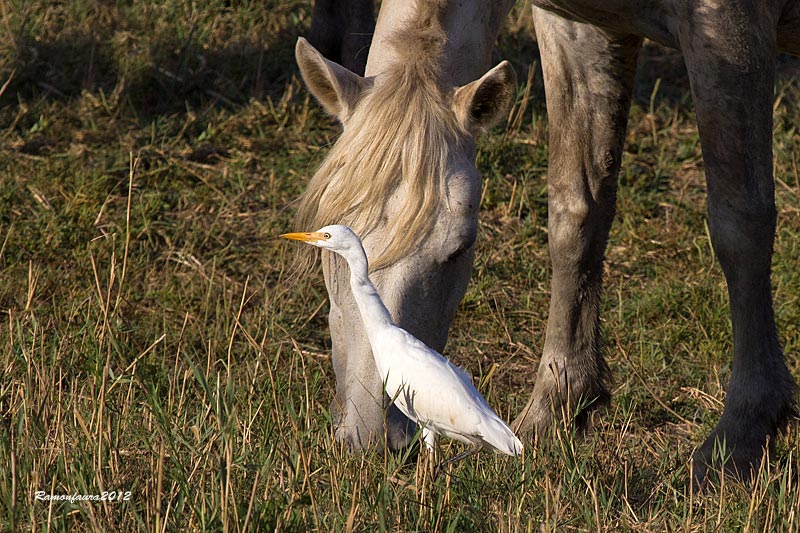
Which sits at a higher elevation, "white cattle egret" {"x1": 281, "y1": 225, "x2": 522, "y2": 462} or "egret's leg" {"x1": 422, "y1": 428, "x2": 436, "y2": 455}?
"white cattle egret" {"x1": 281, "y1": 225, "x2": 522, "y2": 462}

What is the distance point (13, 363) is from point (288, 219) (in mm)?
2486

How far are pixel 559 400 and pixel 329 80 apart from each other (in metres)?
1.49

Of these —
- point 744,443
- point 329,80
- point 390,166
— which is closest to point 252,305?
point 329,80

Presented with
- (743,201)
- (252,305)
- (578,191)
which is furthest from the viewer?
(252,305)

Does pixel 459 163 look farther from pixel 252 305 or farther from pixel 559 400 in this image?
pixel 252 305

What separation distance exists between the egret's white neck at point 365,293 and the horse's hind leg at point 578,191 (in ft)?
4.36

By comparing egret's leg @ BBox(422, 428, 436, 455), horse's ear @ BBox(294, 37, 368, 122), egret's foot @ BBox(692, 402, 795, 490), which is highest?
horse's ear @ BBox(294, 37, 368, 122)

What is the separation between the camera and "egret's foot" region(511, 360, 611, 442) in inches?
155

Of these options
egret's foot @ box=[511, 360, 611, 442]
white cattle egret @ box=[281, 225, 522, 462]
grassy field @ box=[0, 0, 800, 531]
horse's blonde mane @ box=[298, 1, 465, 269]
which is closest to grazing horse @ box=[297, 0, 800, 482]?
horse's blonde mane @ box=[298, 1, 465, 269]

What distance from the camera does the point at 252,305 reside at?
5043 millimetres

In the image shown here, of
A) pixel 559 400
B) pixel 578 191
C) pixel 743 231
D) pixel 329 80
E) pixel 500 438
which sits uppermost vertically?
pixel 329 80

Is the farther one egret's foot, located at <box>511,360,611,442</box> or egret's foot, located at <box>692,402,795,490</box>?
egret's foot, located at <box>511,360,611,442</box>

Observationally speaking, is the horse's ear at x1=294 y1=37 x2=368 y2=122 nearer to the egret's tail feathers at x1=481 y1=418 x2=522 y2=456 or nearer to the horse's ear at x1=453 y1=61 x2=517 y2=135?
the horse's ear at x1=453 y1=61 x2=517 y2=135

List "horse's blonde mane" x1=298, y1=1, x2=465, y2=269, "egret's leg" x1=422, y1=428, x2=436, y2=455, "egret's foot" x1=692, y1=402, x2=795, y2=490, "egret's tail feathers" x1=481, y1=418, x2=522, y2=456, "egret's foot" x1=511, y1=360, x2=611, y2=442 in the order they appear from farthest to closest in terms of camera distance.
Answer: "egret's foot" x1=511, y1=360, x2=611, y2=442
"egret's foot" x1=692, y1=402, x2=795, y2=490
"horse's blonde mane" x1=298, y1=1, x2=465, y2=269
"egret's leg" x1=422, y1=428, x2=436, y2=455
"egret's tail feathers" x1=481, y1=418, x2=522, y2=456
